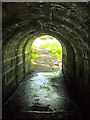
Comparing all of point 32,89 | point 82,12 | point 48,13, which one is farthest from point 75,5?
point 32,89

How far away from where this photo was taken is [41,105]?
221 inches

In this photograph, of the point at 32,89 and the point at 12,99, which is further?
the point at 32,89

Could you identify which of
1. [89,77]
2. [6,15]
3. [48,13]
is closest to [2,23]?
[6,15]

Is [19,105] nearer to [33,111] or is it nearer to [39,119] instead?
[33,111]

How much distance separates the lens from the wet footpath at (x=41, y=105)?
4836mm

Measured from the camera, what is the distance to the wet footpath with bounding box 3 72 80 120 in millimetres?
4836

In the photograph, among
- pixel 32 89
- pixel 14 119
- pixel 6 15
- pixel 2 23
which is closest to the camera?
pixel 6 15

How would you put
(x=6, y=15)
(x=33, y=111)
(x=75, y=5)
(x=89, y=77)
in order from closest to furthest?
(x=75, y=5), (x=6, y=15), (x=89, y=77), (x=33, y=111)

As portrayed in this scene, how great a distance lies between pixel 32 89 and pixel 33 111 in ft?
8.49

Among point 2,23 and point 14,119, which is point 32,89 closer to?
point 14,119

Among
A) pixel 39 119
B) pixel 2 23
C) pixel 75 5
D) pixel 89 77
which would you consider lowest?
pixel 39 119

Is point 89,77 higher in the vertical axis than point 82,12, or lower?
lower

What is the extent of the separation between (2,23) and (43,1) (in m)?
1.53

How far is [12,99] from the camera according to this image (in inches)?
242
